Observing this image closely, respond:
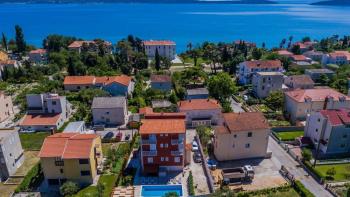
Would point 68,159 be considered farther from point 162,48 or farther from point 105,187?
point 162,48

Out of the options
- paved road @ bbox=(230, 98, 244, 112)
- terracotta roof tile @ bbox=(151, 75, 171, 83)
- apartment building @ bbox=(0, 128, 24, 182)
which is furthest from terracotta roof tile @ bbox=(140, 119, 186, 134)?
terracotta roof tile @ bbox=(151, 75, 171, 83)

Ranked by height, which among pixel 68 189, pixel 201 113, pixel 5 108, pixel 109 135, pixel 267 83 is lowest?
pixel 109 135

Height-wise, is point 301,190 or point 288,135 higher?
point 288,135

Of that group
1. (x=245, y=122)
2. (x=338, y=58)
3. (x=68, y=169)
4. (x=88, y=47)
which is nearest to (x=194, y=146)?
(x=245, y=122)

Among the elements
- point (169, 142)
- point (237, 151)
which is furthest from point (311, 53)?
point (169, 142)

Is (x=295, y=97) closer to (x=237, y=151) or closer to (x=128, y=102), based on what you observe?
(x=237, y=151)

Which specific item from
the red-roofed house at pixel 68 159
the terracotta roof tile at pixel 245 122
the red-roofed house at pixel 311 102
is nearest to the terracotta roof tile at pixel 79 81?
the red-roofed house at pixel 68 159

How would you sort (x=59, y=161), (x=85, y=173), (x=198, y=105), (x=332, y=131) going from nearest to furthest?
(x=59, y=161)
(x=85, y=173)
(x=332, y=131)
(x=198, y=105)
